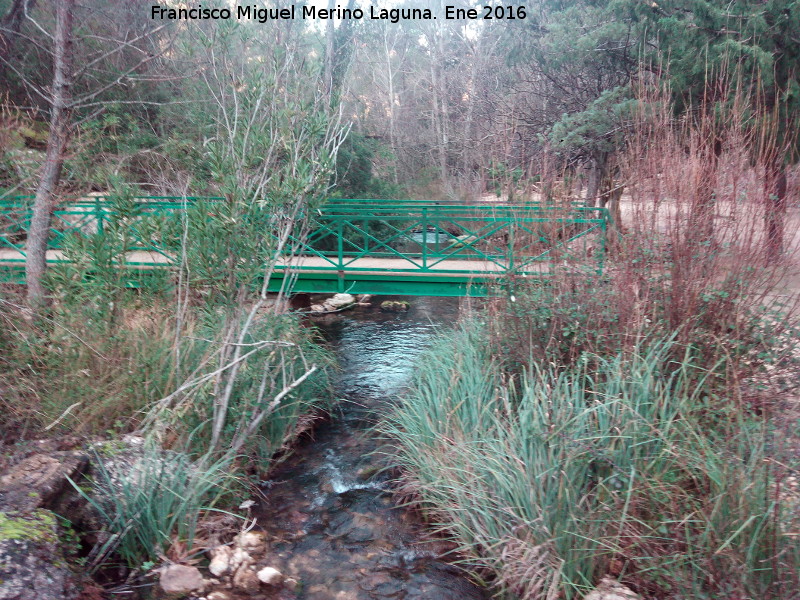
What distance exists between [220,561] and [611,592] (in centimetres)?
229

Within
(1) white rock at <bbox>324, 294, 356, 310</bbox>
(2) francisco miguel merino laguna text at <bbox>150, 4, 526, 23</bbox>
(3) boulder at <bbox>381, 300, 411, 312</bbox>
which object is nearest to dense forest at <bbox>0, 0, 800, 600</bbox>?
(2) francisco miguel merino laguna text at <bbox>150, 4, 526, 23</bbox>

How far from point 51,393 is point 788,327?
5.26 metres

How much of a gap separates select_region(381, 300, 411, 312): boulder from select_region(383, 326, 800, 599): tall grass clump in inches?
281

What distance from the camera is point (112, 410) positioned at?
462cm

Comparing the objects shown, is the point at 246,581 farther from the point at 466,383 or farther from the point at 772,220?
the point at 772,220

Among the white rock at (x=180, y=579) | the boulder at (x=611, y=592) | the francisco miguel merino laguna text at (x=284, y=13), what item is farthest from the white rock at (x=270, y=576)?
the francisco miguel merino laguna text at (x=284, y=13)

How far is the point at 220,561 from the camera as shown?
386 cm

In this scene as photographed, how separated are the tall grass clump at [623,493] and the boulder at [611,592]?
6 centimetres

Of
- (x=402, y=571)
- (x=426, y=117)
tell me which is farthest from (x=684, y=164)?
(x=426, y=117)

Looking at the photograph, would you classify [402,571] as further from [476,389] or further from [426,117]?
[426,117]

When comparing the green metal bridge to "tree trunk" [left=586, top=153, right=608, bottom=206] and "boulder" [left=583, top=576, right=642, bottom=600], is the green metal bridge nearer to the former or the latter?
"boulder" [left=583, top=576, right=642, bottom=600]

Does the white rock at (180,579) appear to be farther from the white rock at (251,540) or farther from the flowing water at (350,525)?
the flowing water at (350,525)

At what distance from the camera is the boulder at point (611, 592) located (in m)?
3.21

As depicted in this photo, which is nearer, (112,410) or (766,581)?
(766,581)
